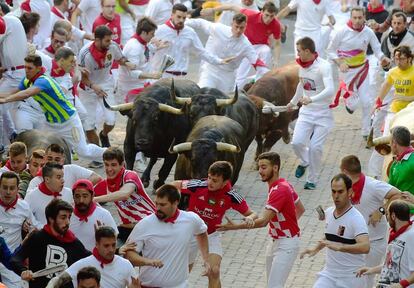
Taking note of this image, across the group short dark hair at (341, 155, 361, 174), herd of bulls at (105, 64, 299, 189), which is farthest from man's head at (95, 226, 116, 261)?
herd of bulls at (105, 64, 299, 189)

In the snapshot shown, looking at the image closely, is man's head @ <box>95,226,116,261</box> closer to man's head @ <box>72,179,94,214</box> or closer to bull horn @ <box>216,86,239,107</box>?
man's head @ <box>72,179,94,214</box>

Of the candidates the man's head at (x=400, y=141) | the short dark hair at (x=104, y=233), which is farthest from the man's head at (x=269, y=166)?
the short dark hair at (x=104, y=233)

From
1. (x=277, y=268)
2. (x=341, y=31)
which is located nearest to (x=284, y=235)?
(x=277, y=268)

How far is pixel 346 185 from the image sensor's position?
40.7 feet

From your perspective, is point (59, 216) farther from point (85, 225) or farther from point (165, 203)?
point (165, 203)

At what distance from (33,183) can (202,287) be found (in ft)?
7.53

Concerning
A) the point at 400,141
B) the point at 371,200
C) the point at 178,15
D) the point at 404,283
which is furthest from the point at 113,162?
the point at 178,15

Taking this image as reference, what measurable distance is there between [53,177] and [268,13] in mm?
9489

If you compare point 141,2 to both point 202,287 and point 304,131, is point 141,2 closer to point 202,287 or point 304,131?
point 304,131

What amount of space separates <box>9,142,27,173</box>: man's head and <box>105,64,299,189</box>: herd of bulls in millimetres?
2422

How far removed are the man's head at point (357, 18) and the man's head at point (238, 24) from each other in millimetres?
1711

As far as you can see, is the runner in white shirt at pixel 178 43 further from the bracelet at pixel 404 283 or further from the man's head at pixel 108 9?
the bracelet at pixel 404 283

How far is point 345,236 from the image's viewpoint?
12336 millimetres

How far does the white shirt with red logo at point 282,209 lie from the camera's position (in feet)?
42.4
